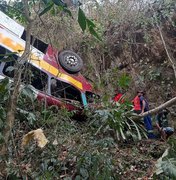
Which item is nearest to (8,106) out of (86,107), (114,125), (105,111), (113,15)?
(105,111)

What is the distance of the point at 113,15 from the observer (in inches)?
437

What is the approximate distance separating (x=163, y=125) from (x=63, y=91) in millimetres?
2260

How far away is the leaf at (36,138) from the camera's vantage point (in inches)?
179

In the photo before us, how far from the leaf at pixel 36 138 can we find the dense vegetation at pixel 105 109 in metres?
0.08

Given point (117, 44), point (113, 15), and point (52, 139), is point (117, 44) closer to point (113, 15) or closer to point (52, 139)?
point (113, 15)

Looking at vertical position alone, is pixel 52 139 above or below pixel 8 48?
below

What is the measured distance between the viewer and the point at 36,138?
15.1 feet

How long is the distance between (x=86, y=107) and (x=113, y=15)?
5.34 meters

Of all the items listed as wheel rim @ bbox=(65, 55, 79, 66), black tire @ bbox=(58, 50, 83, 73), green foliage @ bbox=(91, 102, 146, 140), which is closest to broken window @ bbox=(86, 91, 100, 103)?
black tire @ bbox=(58, 50, 83, 73)

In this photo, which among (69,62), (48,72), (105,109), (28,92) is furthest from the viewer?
(69,62)

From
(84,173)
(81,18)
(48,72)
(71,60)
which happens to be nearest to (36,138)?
(84,173)

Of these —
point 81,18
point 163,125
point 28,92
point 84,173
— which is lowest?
point 163,125

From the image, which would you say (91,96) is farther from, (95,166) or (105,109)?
(95,166)

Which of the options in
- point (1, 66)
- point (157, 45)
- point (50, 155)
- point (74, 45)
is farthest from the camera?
point (74, 45)
